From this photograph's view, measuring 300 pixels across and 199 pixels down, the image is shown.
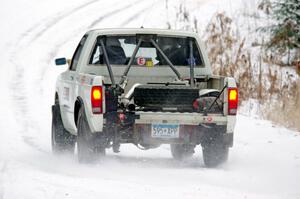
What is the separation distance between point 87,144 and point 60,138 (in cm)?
200

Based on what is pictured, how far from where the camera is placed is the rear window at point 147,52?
1077cm

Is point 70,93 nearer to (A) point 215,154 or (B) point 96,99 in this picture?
(B) point 96,99

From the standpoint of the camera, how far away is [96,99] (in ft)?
30.8

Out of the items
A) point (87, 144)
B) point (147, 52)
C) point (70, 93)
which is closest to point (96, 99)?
point (87, 144)

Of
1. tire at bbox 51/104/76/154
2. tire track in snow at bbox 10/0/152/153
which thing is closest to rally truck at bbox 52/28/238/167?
tire at bbox 51/104/76/154

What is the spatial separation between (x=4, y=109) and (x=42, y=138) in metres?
3.32

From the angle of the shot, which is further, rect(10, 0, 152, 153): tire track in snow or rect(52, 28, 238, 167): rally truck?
rect(10, 0, 152, 153): tire track in snow

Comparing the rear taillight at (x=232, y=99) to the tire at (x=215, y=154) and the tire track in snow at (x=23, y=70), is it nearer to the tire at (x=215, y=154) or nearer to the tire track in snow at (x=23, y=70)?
the tire at (x=215, y=154)

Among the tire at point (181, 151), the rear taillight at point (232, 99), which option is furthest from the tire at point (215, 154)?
the tire at point (181, 151)

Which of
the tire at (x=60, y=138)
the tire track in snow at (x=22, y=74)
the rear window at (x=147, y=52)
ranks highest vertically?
the rear window at (x=147, y=52)

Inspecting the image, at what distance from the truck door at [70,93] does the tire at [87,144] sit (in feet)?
2.26

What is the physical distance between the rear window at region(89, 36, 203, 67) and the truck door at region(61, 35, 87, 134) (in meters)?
0.41

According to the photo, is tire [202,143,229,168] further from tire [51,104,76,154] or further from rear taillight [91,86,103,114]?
tire [51,104,76,154]

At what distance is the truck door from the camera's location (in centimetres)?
1063
